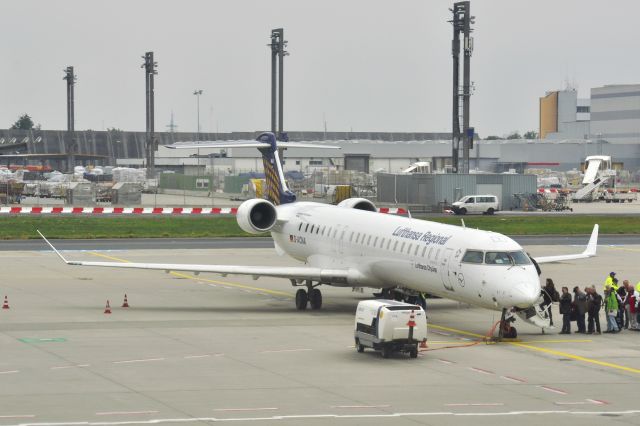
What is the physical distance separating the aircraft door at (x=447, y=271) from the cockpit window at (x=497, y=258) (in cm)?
120

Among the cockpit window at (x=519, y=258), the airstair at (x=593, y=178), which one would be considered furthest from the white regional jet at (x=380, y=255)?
the airstair at (x=593, y=178)

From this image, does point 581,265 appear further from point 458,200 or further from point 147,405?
point 458,200

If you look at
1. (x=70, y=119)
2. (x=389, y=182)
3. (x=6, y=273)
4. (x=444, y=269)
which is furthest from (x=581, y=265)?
(x=70, y=119)

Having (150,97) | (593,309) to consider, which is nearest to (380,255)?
(593,309)

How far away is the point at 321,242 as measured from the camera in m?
37.6

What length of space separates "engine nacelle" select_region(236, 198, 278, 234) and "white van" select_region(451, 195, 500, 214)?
46.2m

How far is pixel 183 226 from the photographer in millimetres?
69438

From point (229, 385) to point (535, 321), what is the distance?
10413 mm

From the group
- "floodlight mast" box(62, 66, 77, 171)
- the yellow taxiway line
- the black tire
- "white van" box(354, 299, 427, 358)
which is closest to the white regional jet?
the yellow taxiway line

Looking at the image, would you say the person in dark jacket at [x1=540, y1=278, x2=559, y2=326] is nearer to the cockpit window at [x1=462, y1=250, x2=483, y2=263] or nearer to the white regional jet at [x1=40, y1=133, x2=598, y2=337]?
the white regional jet at [x1=40, y1=133, x2=598, y2=337]

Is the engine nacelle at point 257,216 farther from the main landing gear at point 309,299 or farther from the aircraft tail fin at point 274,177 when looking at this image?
the main landing gear at point 309,299

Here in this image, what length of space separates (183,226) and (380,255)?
37241mm

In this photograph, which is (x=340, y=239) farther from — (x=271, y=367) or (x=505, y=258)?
(x=271, y=367)

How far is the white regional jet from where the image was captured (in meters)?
28.9
